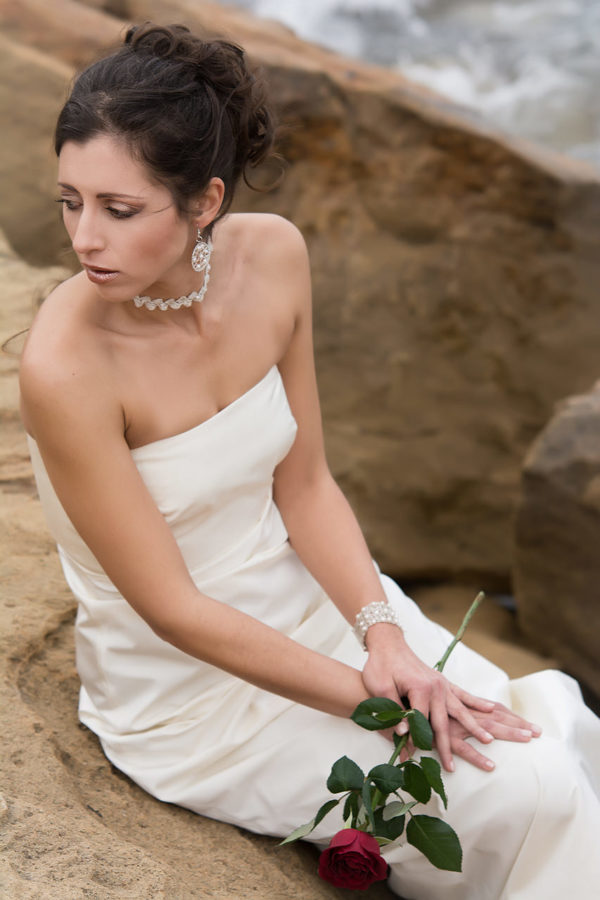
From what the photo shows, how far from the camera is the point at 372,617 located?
2051mm

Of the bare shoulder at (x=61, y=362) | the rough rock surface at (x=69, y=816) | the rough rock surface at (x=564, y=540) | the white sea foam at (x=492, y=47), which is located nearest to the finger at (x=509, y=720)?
the rough rock surface at (x=69, y=816)

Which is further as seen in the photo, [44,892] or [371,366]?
[371,366]

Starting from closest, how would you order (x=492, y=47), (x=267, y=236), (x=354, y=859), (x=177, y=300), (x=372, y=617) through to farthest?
(x=354, y=859) → (x=177, y=300) → (x=372, y=617) → (x=267, y=236) → (x=492, y=47)

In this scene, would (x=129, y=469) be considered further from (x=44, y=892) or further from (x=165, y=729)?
(x=44, y=892)

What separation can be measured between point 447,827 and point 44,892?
65 centimetres

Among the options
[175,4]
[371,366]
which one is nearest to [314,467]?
[371,366]

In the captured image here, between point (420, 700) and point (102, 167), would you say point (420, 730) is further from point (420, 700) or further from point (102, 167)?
point (102, 167)

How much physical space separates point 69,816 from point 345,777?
48cm

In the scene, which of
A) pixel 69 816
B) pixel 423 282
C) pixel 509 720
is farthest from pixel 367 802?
pixel 423 282

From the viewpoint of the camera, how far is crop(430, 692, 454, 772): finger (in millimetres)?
1813

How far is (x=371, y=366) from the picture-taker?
505 centimetres

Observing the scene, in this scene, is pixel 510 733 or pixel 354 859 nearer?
pixel 354 859

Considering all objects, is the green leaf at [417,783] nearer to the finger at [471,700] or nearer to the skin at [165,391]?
the skin at [165,391]

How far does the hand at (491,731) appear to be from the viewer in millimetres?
1832
